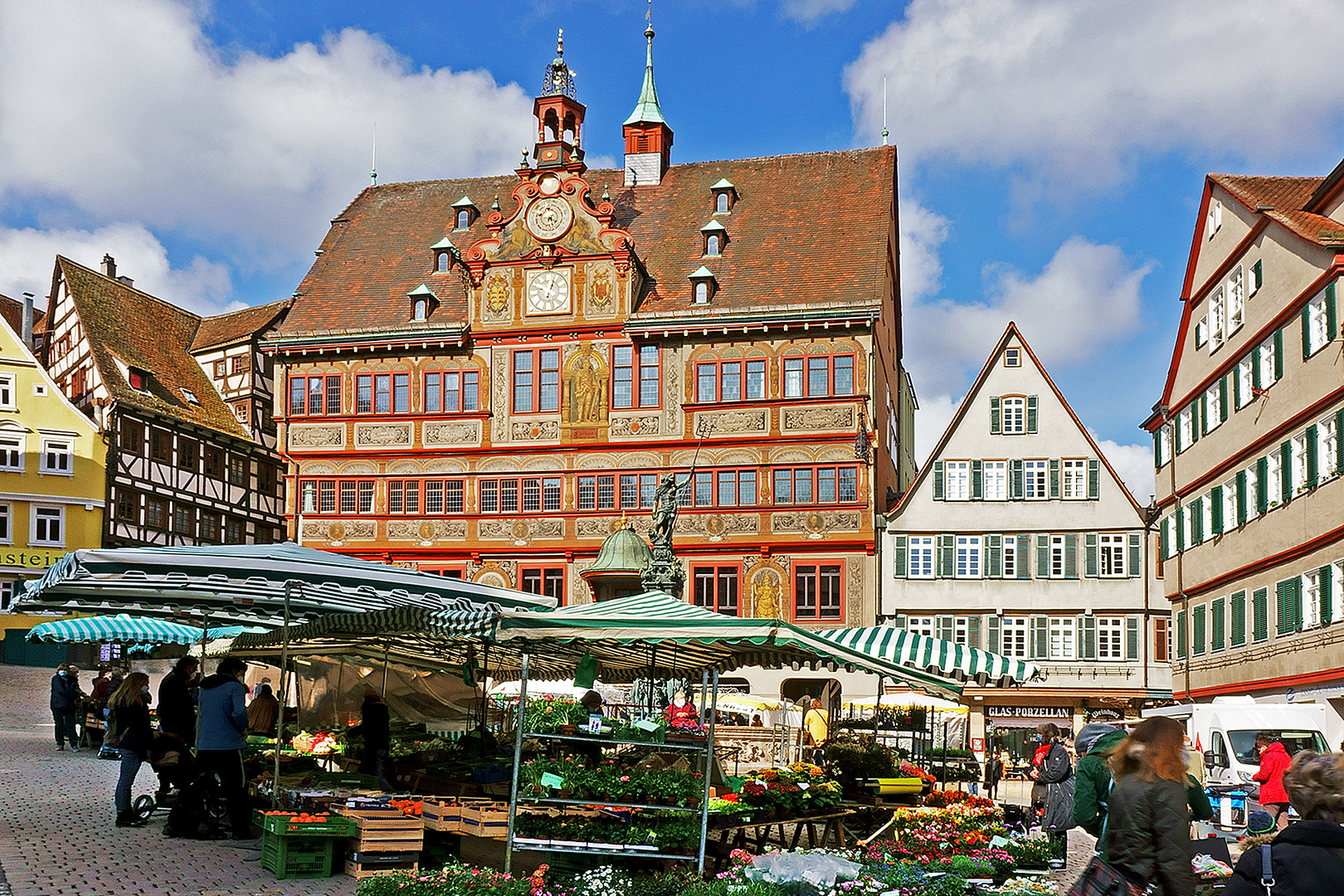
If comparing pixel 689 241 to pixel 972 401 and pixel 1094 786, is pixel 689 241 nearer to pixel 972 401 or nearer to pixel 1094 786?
pixel 972 401

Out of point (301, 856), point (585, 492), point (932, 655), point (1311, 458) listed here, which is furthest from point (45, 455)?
point (301, 856)

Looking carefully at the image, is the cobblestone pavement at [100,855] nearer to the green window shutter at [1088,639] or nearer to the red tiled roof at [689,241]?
the red tiled roof at [689,241]

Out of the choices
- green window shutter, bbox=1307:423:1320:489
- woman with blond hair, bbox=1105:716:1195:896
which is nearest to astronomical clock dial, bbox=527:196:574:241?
green window shutter, bbox=1307:423:1320:489

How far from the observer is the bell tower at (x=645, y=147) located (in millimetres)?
45969

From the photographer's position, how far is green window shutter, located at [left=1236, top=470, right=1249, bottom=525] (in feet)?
100

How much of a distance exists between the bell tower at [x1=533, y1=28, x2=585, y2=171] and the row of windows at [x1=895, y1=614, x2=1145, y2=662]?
622 inches

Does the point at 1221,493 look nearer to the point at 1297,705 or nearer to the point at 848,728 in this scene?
the point at 1297,705

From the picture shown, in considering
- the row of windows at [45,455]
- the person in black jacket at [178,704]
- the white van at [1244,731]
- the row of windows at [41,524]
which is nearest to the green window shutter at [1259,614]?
the white van at [1244,731]

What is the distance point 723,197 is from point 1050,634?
50.5 feet

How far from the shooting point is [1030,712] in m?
39.9

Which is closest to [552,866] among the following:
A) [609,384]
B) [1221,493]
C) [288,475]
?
[1221,493]

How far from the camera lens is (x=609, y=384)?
40.4 meters

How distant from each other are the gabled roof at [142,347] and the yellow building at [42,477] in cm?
179

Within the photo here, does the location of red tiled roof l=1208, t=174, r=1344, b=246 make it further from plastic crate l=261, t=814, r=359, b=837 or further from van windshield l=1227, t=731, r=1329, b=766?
plastic crate l=261, t=814, r=359, b=837
